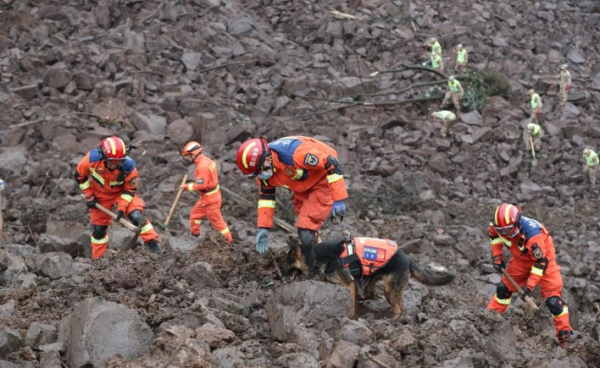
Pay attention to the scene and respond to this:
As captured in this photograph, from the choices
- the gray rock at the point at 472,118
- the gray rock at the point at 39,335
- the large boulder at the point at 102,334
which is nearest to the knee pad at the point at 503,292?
the large boulder at the point at 102,334

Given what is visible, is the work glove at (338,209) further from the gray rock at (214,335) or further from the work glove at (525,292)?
the work glove at (525,292)

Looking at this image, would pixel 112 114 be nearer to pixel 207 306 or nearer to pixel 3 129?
pixel 3 129

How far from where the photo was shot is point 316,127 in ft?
57.6

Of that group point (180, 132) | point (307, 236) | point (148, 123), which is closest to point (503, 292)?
point (307, 236)

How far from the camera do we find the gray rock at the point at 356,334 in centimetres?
542

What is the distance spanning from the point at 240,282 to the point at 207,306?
3.81ft

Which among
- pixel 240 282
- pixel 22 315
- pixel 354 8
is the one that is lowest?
pixel 354 8

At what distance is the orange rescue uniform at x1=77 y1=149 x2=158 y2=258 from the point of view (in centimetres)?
909

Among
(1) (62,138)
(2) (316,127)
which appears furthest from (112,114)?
(2) (316,127)

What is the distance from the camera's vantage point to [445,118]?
1836cm

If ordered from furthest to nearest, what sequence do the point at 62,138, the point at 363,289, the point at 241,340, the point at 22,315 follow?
1. the point at 62,138
2. the point at 363,289
3. the point at 22,315
4. the point at 241,340

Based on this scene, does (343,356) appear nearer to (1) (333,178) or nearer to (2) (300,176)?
(1) (333,178)

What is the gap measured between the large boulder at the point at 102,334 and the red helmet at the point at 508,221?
14.5 feet

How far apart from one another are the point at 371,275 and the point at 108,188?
4029 mm
